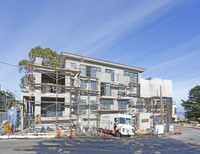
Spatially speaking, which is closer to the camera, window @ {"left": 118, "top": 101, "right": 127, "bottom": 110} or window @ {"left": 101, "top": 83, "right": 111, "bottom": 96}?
window @ {"left": 101, "top": 83, "right": 111, "bottom": 96}

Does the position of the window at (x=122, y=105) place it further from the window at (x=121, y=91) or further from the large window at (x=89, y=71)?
the large window at (x=89, y=71)

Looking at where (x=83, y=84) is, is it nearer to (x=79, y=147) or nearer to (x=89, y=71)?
(x=89, y=71)

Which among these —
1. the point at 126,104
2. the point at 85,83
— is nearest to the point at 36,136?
the point at 85,83

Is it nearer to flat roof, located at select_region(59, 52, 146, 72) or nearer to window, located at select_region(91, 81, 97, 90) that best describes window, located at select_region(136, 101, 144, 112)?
flat roof, located at select_region(59, 52, 146, 72)

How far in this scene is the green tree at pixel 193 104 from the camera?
4447 cm

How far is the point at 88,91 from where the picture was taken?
27125mm

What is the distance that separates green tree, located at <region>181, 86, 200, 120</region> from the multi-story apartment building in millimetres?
14546

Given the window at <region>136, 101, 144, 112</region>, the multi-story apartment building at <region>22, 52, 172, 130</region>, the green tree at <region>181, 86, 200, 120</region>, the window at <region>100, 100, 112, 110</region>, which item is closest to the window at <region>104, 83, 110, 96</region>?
the multi-story apartment building at <region>22, 52, 172, 130</region>

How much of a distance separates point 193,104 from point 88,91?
3642cm

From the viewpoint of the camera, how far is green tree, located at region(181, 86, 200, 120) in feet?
146

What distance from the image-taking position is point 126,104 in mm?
31516

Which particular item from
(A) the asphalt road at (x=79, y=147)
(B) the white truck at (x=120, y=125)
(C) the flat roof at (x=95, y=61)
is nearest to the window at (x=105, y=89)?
(C) the flat roof at (x=95, y=61)

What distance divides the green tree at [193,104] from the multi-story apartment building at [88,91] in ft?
47.7

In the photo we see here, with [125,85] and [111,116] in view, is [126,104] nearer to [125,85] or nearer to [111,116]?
[125,85]
